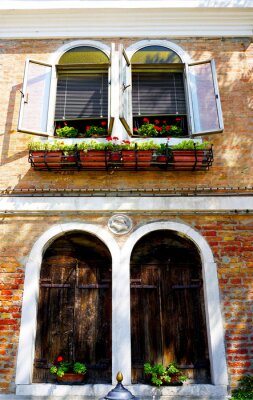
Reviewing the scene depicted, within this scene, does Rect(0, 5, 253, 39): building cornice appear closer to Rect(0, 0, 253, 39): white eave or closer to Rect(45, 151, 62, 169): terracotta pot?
Rect(0, 0, 253, 39): white eave

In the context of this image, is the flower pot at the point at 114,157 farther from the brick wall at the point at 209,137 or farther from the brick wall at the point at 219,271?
the brick wall at the point at 219,271

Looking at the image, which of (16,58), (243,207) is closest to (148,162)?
(243,207)

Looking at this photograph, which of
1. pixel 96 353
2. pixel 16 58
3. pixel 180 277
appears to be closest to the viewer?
pixel 96 353

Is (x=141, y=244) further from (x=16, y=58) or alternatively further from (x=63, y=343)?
(x=16, y=58)

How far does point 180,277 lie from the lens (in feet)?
18.2

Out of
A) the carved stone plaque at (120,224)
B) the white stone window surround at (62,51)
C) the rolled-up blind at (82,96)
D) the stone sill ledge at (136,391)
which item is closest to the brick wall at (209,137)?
the white stone window surround at (62,51)

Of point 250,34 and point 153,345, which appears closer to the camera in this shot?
point 153,345

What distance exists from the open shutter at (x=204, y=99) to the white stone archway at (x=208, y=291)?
1.69m

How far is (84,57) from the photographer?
6.90 meters

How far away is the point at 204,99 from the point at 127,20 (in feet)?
Answer: 7.70

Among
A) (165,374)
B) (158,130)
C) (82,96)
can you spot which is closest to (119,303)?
(165,374)

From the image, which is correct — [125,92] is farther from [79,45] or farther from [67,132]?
[79,45]

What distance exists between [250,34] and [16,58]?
14.9 feet

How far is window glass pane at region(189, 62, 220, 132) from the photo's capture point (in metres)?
6.03
